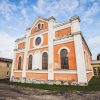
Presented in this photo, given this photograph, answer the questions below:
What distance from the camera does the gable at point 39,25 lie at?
16953mm

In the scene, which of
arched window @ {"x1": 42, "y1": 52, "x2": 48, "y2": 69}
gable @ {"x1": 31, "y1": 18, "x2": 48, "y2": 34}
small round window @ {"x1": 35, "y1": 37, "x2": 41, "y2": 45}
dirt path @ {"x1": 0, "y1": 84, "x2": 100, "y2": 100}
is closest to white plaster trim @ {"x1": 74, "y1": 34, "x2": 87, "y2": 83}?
dirt path @ {"x1": 0, "y1": 84, "x2": 100, "y2": 100}

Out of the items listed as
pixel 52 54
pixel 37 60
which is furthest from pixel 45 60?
pixel 52 54

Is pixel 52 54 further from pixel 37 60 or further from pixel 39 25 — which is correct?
pixel 39 25

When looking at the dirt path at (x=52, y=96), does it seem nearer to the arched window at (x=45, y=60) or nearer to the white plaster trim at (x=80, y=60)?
the white plaster trim at (x=80, y=60)

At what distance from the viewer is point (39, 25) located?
18.2m

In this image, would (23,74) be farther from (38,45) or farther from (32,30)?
(32,30)

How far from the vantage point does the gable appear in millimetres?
16953

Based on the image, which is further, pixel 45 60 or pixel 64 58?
pixel 45 60

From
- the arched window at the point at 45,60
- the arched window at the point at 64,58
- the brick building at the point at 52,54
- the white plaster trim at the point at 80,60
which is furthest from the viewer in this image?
the arched window at the point at 45,60

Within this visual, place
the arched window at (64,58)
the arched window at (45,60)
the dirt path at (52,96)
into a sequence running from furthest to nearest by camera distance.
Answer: the arched window at (45,60)
the arched window at (64,58)
the dirt path at (52,96)

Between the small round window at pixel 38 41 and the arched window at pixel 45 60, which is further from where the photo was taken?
the small round window at pixel 38 41

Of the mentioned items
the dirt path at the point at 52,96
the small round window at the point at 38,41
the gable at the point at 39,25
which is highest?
the gable at the point at 39,25

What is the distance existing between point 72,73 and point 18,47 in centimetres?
1413

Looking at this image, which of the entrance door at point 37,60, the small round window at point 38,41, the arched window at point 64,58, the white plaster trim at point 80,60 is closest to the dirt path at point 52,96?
the white plaster trim at point 80,60
